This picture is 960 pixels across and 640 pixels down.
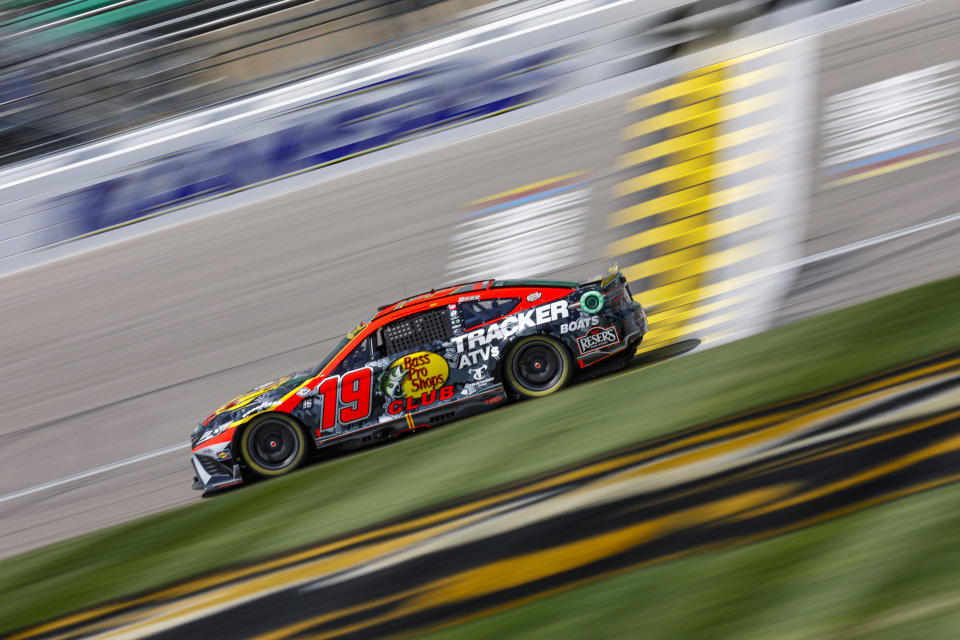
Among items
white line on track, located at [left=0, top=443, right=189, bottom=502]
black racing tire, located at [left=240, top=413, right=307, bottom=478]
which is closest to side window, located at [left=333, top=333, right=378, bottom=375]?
black racing tire, located at [left=240, top=413, right=307, bottom=478]

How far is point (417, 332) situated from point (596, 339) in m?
1.35

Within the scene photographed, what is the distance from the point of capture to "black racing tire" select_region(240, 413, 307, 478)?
727 centimetres

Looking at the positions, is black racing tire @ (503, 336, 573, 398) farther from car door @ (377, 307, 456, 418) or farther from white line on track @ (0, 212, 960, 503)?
white line on track @ (0, 212, 960, 503)

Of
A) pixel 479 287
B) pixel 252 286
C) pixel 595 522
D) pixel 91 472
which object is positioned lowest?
pixel 595 522

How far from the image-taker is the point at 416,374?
7160 millimetres

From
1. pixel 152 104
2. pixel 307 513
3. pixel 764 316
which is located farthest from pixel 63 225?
pixel 764 316

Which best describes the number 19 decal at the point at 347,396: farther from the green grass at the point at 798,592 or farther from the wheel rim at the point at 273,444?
the green grass at the point at 798,592

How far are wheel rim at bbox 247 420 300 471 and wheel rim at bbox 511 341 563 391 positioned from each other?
1.78 meters

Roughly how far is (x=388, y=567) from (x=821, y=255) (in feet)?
18.2

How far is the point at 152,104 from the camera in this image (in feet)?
46.5

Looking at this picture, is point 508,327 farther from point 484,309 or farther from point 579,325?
point 579,325

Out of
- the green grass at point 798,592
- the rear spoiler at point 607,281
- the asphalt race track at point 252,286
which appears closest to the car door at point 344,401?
the asphalt race track at point 252,286

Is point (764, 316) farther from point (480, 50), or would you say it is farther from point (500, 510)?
point (480, 50)

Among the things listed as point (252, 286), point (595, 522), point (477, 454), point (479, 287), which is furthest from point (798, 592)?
point (252, 286)
